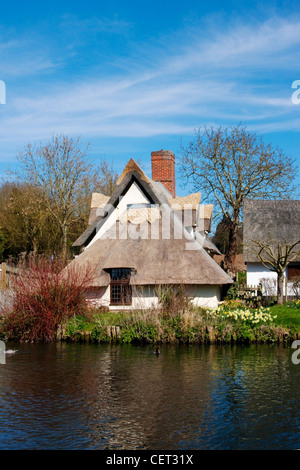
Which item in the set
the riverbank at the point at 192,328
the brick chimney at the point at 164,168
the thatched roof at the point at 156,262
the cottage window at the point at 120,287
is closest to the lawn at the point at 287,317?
the riverbank at the point at 192,328

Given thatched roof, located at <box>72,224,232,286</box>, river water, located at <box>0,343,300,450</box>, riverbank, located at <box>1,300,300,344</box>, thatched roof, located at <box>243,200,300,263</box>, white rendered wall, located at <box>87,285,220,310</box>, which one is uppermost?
thatched roof, located at <box>243,200,300,263</box>

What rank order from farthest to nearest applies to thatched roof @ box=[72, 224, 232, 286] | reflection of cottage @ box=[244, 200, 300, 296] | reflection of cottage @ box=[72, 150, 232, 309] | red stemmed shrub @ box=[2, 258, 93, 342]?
reflection of cottage @ box=[244, 200, 300, 296]
reflection of cottage @ box=[72, 150, 232, 309]
thatched roof @ box=[72, 224, 232, 286]
red stemmed shrub @ box=[2, 258, 93, 342]

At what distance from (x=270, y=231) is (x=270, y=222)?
757 mm

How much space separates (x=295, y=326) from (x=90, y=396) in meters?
10.5

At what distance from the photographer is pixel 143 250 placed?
89.1 ft

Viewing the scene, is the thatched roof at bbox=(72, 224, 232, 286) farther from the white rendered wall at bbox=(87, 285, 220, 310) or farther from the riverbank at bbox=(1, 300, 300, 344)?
the riverbank at bbox=(1, 300, 300, 344)

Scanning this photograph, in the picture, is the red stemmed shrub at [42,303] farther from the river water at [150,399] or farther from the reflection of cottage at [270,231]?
the reflection of cottage at [270,231]

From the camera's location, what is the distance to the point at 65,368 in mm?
16703

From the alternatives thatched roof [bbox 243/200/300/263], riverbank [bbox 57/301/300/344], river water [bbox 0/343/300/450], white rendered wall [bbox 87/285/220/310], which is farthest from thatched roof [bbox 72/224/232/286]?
thatched roof [bbox 243/200/300/263]

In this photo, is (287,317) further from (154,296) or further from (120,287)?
(120,287)

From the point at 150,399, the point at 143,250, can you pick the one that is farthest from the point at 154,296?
the point at 150,399

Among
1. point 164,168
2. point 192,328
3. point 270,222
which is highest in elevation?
point 164,168

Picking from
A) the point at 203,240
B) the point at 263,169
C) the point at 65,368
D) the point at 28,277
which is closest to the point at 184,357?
the point at 65,368

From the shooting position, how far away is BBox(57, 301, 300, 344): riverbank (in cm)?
2109
